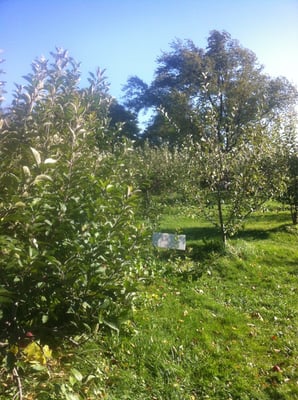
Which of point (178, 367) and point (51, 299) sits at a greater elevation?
point (51, 299)

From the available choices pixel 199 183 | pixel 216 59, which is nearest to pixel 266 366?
pixel 199 183

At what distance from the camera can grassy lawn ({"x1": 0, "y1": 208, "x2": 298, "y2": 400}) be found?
3188mm

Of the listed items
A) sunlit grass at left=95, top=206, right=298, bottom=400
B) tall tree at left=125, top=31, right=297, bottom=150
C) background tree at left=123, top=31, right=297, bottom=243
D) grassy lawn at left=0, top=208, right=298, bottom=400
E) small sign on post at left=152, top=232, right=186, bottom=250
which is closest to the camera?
grassy lawn at left=0, top=208, right=298, bottom=400

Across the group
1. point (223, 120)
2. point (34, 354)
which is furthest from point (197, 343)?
point (223, 120)

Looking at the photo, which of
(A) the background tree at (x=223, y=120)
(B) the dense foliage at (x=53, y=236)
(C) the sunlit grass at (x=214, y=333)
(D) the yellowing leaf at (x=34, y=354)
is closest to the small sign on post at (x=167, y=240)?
(C) the sunlit grass at (x=214, y=333)

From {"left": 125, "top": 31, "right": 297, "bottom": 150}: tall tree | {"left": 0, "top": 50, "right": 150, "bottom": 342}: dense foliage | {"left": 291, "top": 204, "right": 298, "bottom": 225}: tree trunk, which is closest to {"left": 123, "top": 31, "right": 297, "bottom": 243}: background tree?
{"left": 125, "top": 31, "right": 297, "bottom": 150}: tall tree

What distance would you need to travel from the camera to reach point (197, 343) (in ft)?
13.7

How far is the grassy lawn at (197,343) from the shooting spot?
10.5 ft

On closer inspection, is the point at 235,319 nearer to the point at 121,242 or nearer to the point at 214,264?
the point at 214,264

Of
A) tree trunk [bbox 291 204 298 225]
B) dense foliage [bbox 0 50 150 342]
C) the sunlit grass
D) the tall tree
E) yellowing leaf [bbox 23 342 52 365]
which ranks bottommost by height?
the sunlit grass

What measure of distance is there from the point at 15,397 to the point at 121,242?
138cm

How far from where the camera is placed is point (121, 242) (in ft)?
9.64

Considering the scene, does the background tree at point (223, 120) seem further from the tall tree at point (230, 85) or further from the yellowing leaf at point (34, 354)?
the yellowing leaf at point (34, 354)

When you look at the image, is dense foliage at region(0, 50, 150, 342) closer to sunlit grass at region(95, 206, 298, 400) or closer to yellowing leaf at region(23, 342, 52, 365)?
yellowing leaf at region(23, 342, 52, 365)
